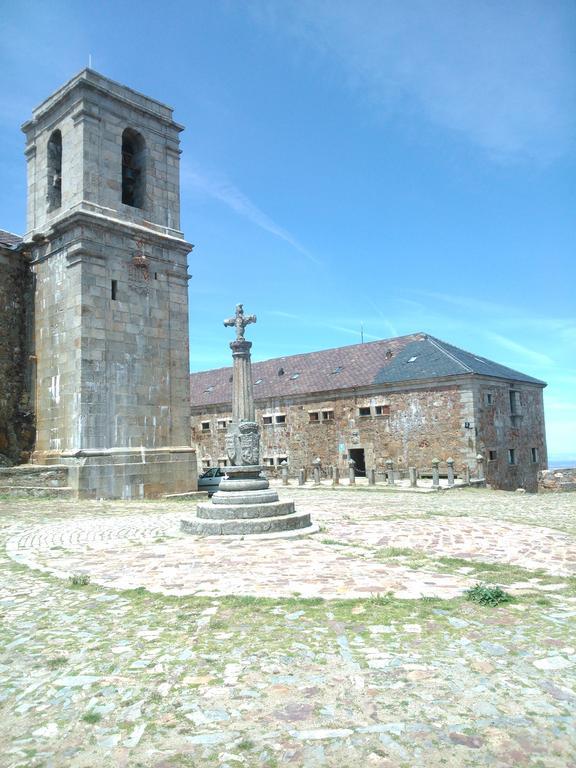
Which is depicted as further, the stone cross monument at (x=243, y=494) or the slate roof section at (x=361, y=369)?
the slate roof section at (x=361, y=369)

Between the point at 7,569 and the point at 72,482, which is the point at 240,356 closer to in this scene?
the point at 7,569

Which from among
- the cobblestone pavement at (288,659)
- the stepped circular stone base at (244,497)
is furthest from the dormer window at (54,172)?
the cobblestone pavement at (288,659)

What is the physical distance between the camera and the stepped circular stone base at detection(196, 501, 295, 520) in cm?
911

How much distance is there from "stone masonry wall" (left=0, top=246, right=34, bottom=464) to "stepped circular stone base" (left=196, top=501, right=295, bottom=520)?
9632 mm

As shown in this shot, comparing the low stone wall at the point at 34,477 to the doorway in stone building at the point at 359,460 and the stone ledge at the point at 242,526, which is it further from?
the doorway in stone building at the point at 359,460

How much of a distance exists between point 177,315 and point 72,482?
5953 millimetres

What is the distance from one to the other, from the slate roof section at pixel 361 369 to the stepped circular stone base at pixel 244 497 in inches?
751

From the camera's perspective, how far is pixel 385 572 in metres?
6.08

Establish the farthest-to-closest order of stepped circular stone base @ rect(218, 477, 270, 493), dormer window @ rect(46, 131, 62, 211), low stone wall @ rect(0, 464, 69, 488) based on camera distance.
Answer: dormer window @ rect(46, 131, 62, 211)
low stone wall @ rect(0, 464, 69, 488)
stepped circular stone base @ rect(218, 477, 270, 493)

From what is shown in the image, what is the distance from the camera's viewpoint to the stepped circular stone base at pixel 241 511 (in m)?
9.11

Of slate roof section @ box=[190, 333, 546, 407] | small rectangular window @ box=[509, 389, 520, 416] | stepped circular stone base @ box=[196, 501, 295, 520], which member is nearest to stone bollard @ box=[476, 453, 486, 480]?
slate roof section @ box=[190, 333, 546, 407]

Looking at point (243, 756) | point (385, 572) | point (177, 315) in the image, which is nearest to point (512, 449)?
point (177, 315)

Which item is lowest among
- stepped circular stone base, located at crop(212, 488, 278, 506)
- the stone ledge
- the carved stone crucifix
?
the stone ledge

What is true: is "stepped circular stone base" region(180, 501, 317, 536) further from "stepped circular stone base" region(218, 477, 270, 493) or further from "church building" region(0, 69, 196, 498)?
"church building" region(0, 69, 196, 498)
